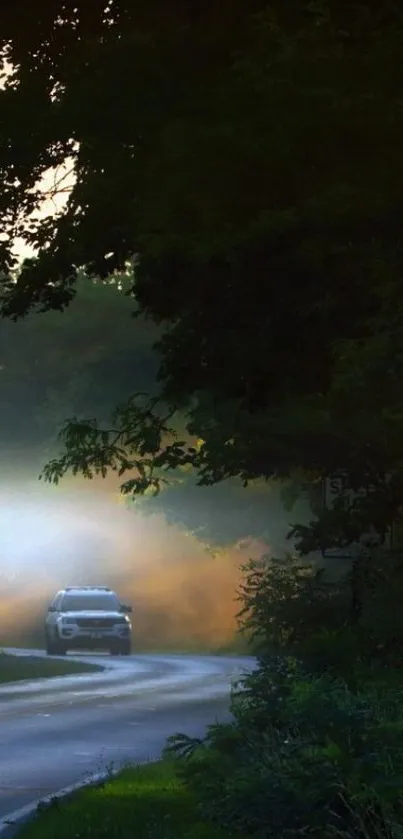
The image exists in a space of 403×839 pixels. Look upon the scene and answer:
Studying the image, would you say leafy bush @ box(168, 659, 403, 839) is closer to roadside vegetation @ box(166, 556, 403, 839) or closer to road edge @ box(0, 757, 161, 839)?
roadside vegetation @ box(166, 556, 403, 839)

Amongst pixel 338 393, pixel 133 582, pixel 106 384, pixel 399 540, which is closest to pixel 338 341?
pixel 338 393

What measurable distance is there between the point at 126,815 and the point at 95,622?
42.4 m

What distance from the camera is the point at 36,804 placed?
1641cm

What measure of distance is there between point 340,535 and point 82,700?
1748 centimetres

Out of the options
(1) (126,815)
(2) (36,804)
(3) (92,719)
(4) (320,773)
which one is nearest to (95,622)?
(3) (92,719)

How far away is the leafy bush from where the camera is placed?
11.0 m

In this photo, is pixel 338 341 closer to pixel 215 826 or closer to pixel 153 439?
pixel 215 826

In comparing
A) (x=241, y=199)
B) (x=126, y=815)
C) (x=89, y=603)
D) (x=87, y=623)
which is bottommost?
(x=126, y=815)

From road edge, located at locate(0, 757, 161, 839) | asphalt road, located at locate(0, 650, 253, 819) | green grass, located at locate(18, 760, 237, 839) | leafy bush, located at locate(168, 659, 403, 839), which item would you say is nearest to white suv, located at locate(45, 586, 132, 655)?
asphalt road, located at locate(0, 650, 253, 819)

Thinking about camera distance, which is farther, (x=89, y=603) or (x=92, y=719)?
(x=89, y=603)

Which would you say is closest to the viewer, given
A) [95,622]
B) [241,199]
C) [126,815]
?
[241,199]

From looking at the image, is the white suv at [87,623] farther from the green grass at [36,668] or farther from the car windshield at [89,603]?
the green grass at [36,668]

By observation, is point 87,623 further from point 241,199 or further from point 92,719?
point 241,199

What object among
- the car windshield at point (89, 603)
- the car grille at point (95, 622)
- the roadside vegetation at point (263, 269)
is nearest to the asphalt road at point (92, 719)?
the roadside vegetation at point (263, 269)
